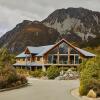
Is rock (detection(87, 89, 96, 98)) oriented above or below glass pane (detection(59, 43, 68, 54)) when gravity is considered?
below

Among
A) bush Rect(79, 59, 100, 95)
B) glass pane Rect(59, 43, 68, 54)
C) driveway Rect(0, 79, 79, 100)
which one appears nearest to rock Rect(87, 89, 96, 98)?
bush Rect(79, 59, 100, 95)

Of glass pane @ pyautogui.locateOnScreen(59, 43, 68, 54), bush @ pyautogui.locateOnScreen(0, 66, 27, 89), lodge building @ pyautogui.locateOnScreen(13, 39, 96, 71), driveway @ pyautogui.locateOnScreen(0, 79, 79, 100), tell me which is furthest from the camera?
glass pane @ pyautogui.locateOnScreen(59, 43, 68, 54)

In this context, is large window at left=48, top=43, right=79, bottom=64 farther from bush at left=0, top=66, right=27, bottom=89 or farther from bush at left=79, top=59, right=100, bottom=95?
bush at left=79, top=59, right=100, bottom=95

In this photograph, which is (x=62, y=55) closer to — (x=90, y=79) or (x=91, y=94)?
(x=90, y=79)

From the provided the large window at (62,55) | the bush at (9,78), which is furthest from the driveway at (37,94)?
the large window at (62,55)

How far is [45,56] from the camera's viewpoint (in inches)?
3344

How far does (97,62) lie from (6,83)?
383 inches

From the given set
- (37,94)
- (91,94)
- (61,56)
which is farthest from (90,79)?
(61,56)

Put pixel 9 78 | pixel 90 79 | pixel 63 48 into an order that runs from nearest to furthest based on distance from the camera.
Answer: pixel 90 79 → pixel 9 78 → pixel 63 48

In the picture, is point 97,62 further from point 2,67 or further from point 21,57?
point 21,57

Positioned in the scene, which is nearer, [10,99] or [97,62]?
[10,99]

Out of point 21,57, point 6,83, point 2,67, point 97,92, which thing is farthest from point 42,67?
point 97,92

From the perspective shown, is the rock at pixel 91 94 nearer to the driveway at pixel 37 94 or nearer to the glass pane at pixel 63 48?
the driveway at pixel 37 94

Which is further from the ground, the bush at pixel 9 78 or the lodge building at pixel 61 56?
the lodge building at pixel 61 56
